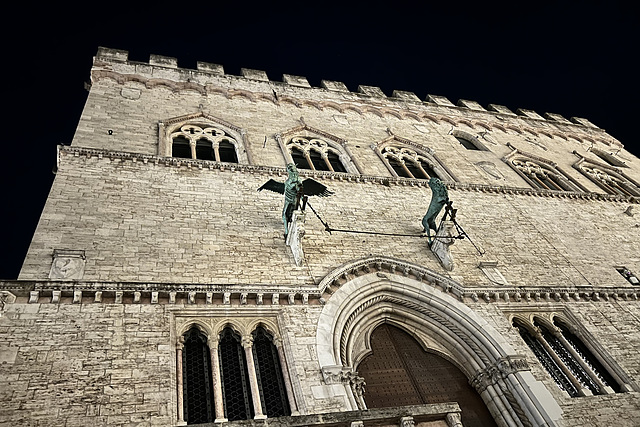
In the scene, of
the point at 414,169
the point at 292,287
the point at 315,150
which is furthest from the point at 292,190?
the point at 414,169

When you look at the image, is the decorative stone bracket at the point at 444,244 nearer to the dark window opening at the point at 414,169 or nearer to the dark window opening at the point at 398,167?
the dark window opening at the point at 398,167

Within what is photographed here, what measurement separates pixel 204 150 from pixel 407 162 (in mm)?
6266

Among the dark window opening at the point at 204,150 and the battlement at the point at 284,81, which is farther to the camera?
the battlement at the point at 284,81

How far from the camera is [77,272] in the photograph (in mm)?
6906

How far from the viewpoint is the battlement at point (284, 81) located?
14.2 m

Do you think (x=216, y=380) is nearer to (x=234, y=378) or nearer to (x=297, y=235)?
(x=234, y=378)

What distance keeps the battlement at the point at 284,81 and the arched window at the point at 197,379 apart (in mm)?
9985

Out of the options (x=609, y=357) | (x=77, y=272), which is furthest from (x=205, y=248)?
(x=609, y=357)

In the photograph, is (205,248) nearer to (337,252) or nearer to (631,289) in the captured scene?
(337,252)

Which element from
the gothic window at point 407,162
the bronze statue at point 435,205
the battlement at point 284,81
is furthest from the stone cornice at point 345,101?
the bronze statue at point 435,205

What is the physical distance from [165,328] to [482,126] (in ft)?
51.2

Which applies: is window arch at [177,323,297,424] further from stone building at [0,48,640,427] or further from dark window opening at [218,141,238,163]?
dark window opening at [218,141,238,163]

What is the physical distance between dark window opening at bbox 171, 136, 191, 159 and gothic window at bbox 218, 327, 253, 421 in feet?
Answer: 18.9

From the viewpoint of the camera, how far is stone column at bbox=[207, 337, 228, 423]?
19.2ft
